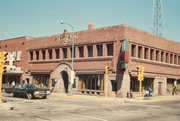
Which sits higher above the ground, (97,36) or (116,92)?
(97,36)

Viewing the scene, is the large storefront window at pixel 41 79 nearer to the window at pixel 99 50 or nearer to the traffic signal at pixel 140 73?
the window at pixel 99 50

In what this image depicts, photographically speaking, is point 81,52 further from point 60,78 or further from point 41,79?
point 41,79

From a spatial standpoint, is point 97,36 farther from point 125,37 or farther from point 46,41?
point 46,41

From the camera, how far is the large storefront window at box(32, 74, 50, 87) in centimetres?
4269

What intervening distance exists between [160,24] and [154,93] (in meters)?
34.1

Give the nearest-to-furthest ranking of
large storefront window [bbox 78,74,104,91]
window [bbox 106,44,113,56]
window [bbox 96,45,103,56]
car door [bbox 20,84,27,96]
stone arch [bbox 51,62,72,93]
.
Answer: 1. car door [bbox 20,84,27,96]
2. window [bbox 106,44,113,56]
3. large storefront window [bbox 78,74,104,91]
4. window [bbox 96,45,103,56]
5. stone arch [bbox 51,62,72,93]

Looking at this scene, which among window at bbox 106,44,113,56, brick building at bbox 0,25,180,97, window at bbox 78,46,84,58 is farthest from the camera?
window at bbox 78,46,84,58

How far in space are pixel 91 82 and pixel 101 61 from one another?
3457mm

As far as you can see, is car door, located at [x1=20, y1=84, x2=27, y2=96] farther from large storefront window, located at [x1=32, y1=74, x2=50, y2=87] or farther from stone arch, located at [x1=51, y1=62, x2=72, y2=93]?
large storefront window, located at [x1=32, y1=74, x2=50, y2=87]

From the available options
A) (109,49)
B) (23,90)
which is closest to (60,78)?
(109,49)

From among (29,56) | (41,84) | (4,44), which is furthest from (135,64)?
(4,44)

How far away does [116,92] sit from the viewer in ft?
108

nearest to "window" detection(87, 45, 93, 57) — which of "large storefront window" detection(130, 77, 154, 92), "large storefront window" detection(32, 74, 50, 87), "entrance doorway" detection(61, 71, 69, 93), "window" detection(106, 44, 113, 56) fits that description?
"window" detection(106, 44, 113, 56)

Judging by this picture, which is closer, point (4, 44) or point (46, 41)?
point (46, 41)
